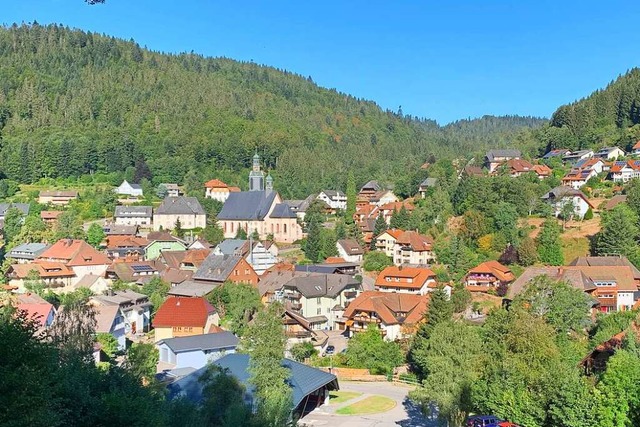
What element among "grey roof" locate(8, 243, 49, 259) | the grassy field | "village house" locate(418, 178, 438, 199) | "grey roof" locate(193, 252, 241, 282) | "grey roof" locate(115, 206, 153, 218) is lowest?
"grey roof" locate(193, 252, 241, 282)

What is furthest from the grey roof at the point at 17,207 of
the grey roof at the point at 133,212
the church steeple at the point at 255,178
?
the church steeple at the point at 255,178

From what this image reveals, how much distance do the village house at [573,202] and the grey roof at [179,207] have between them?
123 ft

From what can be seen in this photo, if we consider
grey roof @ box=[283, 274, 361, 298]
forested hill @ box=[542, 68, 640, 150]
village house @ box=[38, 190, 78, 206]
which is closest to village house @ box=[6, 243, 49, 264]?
village house @ box=[38, 190, 78, 206]

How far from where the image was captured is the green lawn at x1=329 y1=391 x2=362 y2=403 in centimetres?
2775

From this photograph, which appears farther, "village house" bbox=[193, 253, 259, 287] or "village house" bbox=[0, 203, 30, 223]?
"village house" bbox=[0, 203, 30, 223]

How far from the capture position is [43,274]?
160 ft

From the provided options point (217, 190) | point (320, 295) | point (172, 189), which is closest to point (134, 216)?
point (172, 189)

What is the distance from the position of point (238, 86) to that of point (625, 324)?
117 metres

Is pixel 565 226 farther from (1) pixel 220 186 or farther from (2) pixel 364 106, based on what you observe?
(2) pixel 364 106

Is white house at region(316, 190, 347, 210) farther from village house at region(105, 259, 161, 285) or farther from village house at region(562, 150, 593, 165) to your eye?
village house at region(105, 259, 161, 285)

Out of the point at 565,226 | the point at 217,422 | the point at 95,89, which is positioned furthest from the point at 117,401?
the point at 95,89

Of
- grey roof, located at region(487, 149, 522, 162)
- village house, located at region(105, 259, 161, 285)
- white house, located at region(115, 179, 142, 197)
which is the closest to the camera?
village house, located at region(105, 259, 161, 285)

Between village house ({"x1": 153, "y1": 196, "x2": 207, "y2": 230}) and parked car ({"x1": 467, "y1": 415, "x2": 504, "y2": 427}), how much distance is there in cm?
5424

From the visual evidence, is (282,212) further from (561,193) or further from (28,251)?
(561,193)
